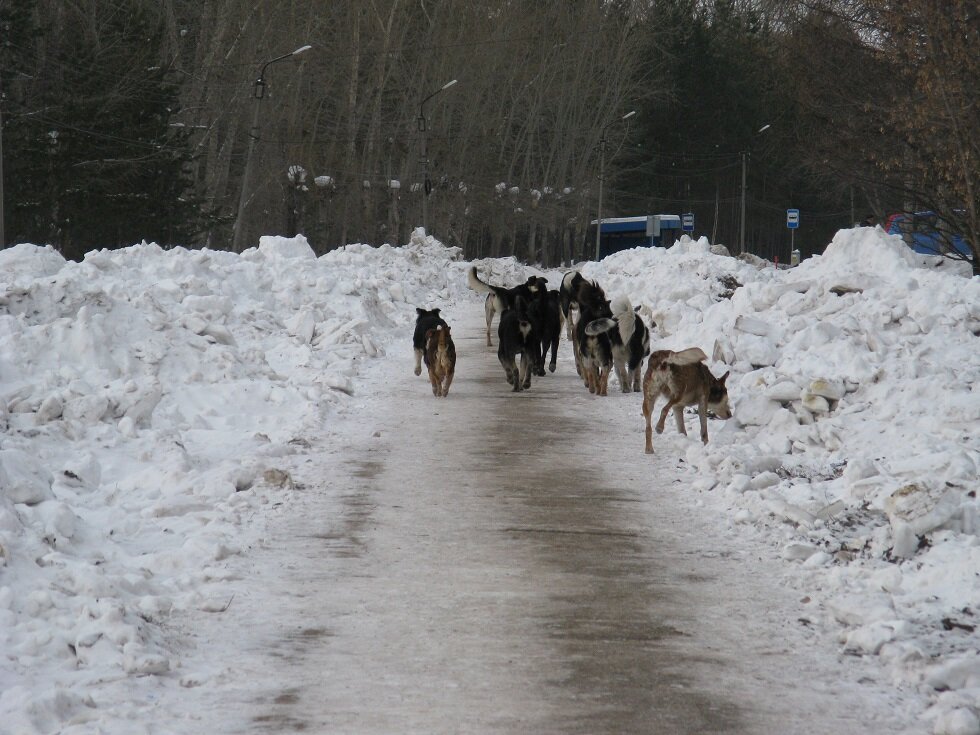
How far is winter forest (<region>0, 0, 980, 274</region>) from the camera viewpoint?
3173cm

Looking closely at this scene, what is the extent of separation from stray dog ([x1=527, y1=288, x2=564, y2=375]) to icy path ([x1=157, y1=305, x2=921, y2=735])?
619 cm

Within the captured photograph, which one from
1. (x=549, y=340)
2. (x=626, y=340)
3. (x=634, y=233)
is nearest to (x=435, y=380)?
(x=626, y=340)

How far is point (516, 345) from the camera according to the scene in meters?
15.9

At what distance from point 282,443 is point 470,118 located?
196ft

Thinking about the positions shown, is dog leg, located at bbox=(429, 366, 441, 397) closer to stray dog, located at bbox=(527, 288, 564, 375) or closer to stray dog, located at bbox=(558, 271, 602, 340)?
stray dog, located at bbox=(527, 288, 564, 375)

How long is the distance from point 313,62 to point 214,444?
4899cm

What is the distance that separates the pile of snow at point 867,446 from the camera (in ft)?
21.0

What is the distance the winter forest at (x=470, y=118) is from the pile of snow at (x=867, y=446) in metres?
7.32

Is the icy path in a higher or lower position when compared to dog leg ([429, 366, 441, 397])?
lower

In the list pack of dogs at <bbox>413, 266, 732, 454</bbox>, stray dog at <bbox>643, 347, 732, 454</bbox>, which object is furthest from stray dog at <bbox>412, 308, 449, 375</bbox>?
stray dog at <bbox>643, 347, 732, 454</bbox>

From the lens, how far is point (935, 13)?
23078 mm

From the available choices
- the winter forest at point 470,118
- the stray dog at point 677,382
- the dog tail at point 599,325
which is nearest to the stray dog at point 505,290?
the dog tail at point 599,325

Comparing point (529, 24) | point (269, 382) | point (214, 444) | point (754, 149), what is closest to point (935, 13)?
point (269, 382)

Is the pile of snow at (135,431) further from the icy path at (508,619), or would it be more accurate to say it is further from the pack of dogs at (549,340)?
the pack of dogs at (549,340)
